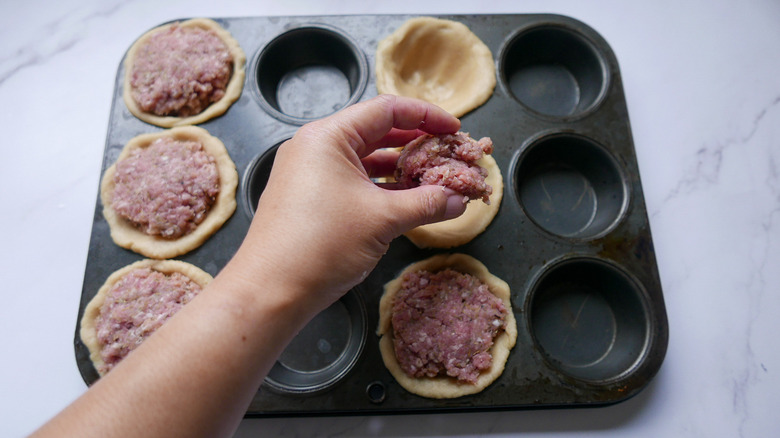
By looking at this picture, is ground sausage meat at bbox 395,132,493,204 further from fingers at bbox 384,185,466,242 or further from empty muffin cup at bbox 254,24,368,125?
empty muffin cup at bbox 254,24,368,125

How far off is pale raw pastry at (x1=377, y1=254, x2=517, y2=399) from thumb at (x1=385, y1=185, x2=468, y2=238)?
1.65ft

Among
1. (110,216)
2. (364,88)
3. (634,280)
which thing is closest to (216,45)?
(364,88)

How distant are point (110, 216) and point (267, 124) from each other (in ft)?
3.04

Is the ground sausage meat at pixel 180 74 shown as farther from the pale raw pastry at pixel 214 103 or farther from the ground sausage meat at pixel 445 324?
the ground sausage meat at pixel 445 324

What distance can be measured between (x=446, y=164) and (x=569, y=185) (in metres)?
1.05

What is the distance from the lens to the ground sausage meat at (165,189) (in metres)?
2.38

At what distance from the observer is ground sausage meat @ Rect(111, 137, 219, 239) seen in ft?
7.80

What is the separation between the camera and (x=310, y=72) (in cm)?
294

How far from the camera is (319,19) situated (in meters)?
2.75

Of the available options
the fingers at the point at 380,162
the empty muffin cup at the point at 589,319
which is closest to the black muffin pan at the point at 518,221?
the empty muffin cup at the point at 589,319

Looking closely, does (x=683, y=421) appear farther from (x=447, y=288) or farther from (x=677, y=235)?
(x=447, y=288)

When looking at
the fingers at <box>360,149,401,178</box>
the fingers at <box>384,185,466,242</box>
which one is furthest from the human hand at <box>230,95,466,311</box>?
the fingers at <box>360,149,401,178</box>

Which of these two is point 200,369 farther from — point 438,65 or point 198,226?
point 438,65

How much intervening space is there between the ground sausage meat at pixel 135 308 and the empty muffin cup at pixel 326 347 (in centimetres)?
57
